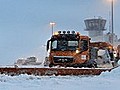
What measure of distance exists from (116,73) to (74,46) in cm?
719

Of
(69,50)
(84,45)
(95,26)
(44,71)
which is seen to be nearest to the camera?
(44,71)

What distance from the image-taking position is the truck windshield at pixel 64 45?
Answer: 2039 centimetres

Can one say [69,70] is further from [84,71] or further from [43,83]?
[43,83]

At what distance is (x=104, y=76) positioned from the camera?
13055mm

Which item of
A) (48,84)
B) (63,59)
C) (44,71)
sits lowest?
(48,84)

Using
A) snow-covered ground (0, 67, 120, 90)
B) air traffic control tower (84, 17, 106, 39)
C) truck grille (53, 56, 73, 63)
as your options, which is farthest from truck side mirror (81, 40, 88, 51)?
air traffic control tower (84, 17, 106, 39)

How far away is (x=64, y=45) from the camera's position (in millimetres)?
20469

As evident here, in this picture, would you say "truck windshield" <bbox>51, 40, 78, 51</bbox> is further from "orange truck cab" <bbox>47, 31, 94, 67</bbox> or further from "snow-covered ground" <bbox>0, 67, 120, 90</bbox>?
"snow-covered ground" <bbox>0, 67, 120, 90</bbox>

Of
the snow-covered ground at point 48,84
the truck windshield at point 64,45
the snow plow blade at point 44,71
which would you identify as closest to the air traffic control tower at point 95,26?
the truck windshield at point 64,45

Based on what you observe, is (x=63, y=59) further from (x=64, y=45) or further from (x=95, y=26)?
(x=95, y=26)

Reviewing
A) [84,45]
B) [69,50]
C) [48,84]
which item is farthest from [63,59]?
[48,84]

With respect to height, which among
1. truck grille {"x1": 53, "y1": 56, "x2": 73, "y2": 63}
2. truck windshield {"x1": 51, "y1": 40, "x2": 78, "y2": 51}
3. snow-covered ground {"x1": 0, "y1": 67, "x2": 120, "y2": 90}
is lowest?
snow-covered ground {"x1": 0, "y1": 67, "x2": 120, "y2": 90}

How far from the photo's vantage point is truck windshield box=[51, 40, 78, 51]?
2039cm

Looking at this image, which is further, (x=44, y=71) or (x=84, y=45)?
(x=84, y=45)
